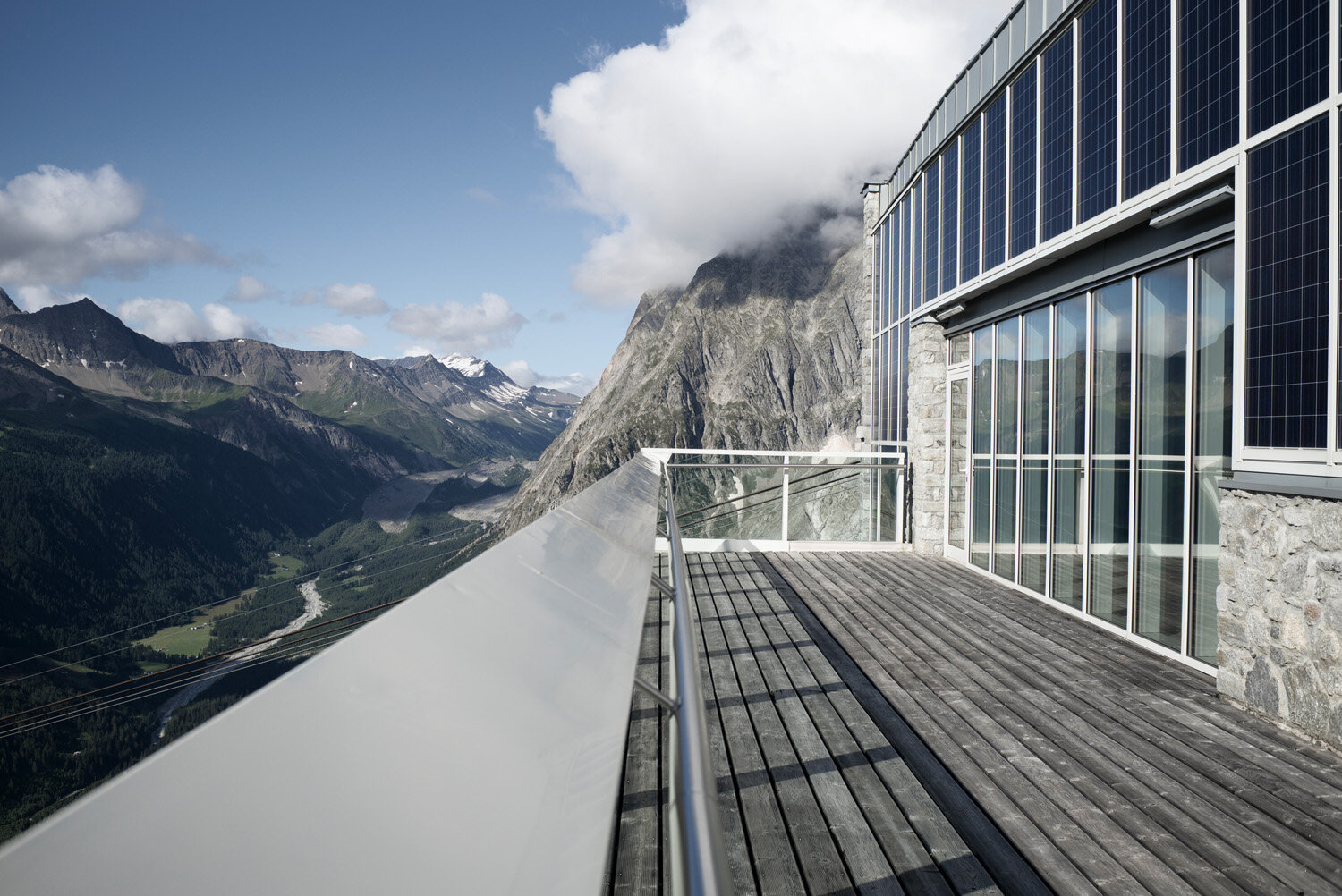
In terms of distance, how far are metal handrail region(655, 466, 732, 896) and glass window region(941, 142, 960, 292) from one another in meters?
7.97

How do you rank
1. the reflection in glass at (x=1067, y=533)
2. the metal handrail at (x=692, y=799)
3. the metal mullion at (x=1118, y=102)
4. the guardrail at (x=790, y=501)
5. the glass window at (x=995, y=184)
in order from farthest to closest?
the guardrail at (x=790, y=501), the glass window at (x=995, y=184), the reflection in glass at (x=1067, y=533), the metal mullion at (x=1118, y=102), the metal handrail at (x=692, y=799)

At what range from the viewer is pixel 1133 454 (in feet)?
16.6

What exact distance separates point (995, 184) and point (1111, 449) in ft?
10.8

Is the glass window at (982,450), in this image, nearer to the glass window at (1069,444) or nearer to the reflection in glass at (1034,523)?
the reflection in glass at (1034,523)

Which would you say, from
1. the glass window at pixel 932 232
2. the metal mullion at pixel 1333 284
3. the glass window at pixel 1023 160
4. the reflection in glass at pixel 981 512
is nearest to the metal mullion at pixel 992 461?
the reflection in glass at pixel 981 512

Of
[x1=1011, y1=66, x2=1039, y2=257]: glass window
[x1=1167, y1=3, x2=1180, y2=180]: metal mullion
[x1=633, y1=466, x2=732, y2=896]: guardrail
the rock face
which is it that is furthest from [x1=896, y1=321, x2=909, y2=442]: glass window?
the rock face

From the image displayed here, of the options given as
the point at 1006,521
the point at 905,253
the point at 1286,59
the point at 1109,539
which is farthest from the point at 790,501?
the point at 905,253

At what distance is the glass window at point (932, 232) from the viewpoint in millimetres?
8789

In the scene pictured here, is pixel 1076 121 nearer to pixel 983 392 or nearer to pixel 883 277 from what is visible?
pixel 983 392

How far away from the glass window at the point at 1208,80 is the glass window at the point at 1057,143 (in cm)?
123

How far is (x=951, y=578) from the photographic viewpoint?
690 centimetres

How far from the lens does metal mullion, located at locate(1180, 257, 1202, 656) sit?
14.7 feet

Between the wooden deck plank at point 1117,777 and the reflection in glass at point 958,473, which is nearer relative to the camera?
the wooden deck plank at point 1117,777

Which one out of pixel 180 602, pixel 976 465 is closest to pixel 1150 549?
pixel 976 465
